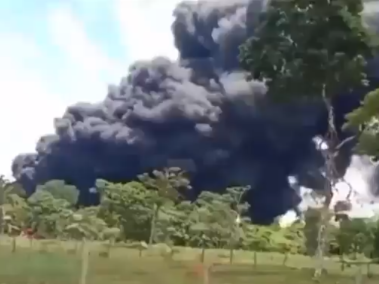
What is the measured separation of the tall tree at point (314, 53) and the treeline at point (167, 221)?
0.17 m

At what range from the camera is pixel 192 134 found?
3.97 m

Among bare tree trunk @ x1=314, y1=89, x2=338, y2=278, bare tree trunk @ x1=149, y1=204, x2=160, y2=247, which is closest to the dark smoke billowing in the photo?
bare tree trunk @ x1=314, y1=89, x2=338, y2=278

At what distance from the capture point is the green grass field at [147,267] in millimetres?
3799

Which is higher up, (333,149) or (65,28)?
(65,28)

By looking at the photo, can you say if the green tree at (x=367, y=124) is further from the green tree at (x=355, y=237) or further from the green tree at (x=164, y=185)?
the green tree at (x=164, y=185)

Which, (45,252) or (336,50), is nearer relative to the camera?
(45,252)

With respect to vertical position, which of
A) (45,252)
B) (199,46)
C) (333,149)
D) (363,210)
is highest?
(199,46)

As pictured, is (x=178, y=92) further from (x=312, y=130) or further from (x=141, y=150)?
(x=312, y=130)

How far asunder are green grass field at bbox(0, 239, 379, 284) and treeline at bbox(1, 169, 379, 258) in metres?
0.06

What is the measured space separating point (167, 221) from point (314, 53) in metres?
1.10

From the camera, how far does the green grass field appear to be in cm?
380

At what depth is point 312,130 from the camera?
3986 mm

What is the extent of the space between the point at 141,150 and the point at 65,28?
0.71m

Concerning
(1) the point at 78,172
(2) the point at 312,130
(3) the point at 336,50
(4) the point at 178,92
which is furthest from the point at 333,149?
(1) the point at 78,172
